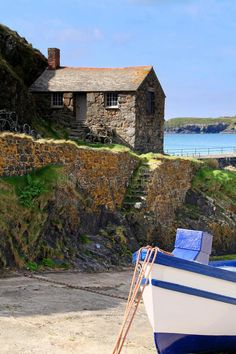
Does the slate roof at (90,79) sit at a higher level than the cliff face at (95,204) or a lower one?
higher

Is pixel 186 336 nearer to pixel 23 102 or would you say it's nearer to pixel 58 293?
pixel 58 293

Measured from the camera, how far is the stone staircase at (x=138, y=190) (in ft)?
73.6

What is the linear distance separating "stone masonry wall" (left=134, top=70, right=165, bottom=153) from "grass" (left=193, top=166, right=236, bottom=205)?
5.38 m

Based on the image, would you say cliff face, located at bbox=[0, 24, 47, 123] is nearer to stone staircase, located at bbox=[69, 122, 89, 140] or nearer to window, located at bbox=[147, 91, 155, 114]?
stone staircase, located at bbox=[69, 122, 89, 140]

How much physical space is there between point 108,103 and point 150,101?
114 inches

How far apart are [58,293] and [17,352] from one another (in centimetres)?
437

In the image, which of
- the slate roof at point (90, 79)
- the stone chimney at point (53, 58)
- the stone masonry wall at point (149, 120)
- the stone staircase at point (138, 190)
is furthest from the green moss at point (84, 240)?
the stone chimney at point (53, 58)

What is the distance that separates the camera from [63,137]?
31.1 meters

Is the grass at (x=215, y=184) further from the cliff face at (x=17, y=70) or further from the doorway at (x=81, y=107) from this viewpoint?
the cliff face at (x=17, y=70)

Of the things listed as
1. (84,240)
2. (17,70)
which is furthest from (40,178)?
(17,70)

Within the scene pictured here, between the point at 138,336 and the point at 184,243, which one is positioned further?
the point at 184,243

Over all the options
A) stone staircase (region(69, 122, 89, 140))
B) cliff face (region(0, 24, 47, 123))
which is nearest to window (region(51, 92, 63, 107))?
stone staircase (region(69, 122, 89, 140))

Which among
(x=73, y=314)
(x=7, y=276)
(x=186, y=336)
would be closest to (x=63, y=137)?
(x=7, y=276)

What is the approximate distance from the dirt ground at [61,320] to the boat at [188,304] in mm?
789
